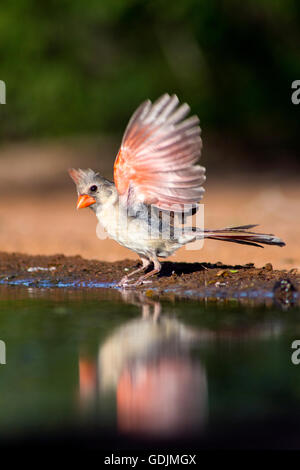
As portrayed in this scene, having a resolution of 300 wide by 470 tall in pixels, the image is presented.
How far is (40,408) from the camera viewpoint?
303 centimetres

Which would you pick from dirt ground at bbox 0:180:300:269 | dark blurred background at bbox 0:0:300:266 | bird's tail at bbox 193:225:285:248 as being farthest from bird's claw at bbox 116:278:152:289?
dark blurred background at bbox 0:0:300:266

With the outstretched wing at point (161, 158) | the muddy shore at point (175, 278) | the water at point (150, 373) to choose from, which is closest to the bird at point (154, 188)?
the outstretched wing at point (161, 158)

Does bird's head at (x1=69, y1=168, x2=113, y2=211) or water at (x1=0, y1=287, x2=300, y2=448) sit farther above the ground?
bird's head at (x1=69, y1=168, x2=113, y2=211)

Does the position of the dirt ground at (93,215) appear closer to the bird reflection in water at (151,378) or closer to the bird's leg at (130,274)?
the bird's leg at (130,274)

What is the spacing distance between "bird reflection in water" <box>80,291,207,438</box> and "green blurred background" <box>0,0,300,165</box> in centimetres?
1112

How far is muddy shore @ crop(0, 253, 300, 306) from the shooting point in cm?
514

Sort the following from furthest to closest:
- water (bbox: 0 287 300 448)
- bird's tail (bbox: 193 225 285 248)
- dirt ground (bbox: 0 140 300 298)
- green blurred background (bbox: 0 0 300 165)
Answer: green blurred background (bbox: 0 0 300 165) < dirt ground (bbox: 0 140 300 298) < bird's tail (bbox: 193 225 285 248) < water (bbox: 0 287 300 448)

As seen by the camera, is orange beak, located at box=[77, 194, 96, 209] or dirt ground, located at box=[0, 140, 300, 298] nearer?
orange beak, located at box=[77, 194, 96, 209]

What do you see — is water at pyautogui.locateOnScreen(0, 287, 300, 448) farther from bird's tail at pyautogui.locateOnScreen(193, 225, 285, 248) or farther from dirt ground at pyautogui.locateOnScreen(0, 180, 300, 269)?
dirt ground at pyautogui.locateOnScreen(0, 180, 300, 269)

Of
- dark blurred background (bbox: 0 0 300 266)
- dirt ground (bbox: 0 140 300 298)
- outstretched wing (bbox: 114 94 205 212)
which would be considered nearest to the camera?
outstretched wing (bbox: 114 94 205 212)

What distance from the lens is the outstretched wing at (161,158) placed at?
4.95 m

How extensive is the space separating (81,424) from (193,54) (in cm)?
1395

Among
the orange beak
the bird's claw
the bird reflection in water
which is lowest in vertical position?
the bird reflection in water

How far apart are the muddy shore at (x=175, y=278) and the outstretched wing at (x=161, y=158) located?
574 millimetres
